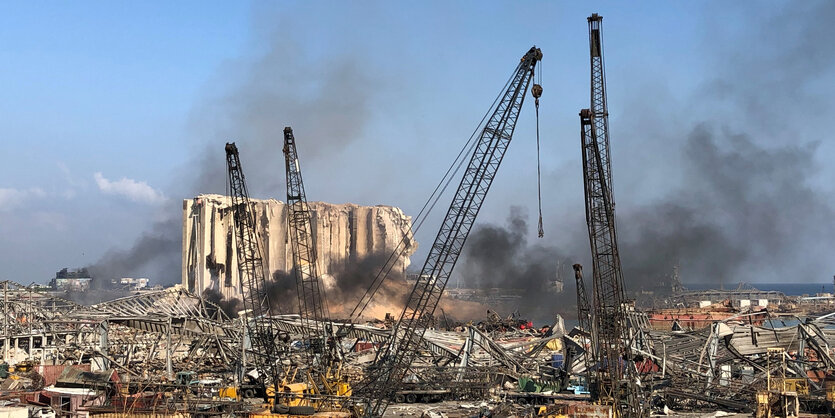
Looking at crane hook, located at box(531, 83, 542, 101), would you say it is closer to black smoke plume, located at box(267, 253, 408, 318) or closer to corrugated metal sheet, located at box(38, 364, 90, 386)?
corrugated metal sheet, located at box(38, 364, 90, 386)

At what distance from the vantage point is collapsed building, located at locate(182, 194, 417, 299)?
137 m

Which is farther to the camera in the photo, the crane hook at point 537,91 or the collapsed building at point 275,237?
the collapsed building at point 275,237

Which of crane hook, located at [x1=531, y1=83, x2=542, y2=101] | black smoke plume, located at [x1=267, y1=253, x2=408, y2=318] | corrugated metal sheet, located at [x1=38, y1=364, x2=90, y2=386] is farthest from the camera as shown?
black smoke plume, located at [x1=267, y1=253, x2=408, y2=318]

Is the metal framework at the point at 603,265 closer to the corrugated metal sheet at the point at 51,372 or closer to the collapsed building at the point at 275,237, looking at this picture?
the corrugated metal sheet at the point at 51,372

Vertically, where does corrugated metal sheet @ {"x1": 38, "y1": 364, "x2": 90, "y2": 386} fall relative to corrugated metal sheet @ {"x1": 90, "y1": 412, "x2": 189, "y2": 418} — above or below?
above

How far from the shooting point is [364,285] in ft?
516

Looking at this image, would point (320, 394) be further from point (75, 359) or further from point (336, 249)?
point (336, 249)

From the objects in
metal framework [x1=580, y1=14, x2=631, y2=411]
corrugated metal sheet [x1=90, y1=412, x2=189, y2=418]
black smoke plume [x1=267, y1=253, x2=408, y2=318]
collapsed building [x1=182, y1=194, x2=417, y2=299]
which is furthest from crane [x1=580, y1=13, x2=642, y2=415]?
black smoke plume [x1=267, y1=253, x2=408, y2=318]

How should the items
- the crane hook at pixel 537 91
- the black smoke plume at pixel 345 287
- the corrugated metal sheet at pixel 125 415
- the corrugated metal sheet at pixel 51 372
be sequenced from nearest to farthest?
the corrugated metal sheet at pixel 125 415, the corrugated metal sheet at pixel 51 372, the crane hook at pixel 537 91, the black smoke plume at pixel 345 287

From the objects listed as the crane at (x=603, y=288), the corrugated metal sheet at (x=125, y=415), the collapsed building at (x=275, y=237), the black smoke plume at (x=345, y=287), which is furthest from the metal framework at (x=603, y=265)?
the black smoke plume at (x=345, y=287)

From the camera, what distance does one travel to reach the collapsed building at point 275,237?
13712 cm

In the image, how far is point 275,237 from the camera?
154 m

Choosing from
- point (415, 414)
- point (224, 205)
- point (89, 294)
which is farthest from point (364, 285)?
point (415, 414)

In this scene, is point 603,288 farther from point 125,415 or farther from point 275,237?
point 275,237
